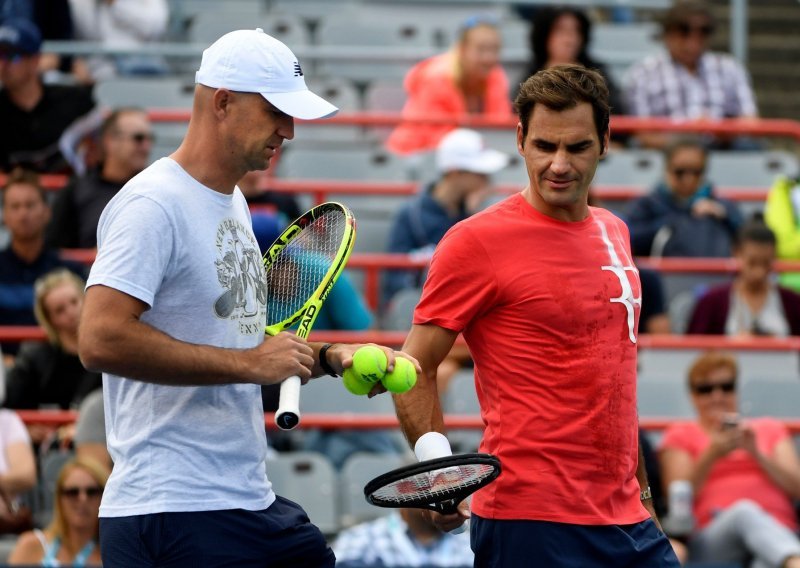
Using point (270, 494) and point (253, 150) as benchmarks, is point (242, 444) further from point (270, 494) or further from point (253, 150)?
point (253, 150)

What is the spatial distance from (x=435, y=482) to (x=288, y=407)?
0.47 m

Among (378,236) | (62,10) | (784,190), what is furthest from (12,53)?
(784,190)

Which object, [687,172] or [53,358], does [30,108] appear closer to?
[53,358]

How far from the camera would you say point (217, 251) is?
3.78 m

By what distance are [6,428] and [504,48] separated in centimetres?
623

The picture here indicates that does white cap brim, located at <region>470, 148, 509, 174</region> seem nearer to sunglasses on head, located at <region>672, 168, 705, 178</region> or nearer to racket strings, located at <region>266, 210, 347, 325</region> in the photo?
sunglasses on head, located at <region>672, 168, 705, 178</region>

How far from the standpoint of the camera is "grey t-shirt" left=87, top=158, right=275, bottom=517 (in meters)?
3.68

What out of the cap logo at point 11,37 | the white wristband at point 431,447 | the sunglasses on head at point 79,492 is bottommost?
the sunglasses on head at point 79,492

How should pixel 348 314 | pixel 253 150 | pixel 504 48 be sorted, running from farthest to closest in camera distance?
pixel 504 48 < pixel 348 314 < pixel 253 150

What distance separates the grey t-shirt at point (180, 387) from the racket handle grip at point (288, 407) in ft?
0.57

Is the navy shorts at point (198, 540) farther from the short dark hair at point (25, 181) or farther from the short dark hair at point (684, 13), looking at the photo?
the short dark hair at point (684, 13)

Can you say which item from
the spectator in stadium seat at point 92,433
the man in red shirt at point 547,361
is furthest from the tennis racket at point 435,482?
the spectator in stadium seat at point 92,433

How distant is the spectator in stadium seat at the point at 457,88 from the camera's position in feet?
34.0

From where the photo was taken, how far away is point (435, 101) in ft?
35.0
